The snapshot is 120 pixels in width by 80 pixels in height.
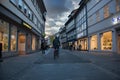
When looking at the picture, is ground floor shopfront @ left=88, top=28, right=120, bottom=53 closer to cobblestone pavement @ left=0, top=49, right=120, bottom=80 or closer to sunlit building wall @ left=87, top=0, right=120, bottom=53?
sunlit building wall @ left=87, top=0, right=120, bottom=53

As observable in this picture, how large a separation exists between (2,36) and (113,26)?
49.5 feet

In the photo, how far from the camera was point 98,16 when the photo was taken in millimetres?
37406

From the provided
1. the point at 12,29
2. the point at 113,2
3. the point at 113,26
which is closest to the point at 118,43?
the point at 113,26

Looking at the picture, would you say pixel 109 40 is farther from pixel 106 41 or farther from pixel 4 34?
pixel 4 34

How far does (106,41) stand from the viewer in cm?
3278

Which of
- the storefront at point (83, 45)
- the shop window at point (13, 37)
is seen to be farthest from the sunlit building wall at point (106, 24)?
the shop window at point (13, 37)

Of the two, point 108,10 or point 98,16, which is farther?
point 98,16

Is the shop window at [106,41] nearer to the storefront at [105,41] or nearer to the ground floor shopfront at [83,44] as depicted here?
the storefront at [105,41]

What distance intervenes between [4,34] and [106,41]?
17.5m

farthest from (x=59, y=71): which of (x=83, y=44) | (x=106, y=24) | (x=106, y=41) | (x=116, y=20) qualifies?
(x=83, y=44)

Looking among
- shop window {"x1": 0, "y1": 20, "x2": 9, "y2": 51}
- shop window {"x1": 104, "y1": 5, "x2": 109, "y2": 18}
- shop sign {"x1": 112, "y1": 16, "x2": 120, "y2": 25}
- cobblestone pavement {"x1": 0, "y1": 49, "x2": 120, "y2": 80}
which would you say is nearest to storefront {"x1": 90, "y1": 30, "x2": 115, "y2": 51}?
shop sign {"x1": 112, "y1": 16, "x2": 120, "y2": 25}

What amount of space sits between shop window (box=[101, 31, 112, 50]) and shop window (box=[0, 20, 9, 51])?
50.5ft

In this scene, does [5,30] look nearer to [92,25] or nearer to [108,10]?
[108,10]

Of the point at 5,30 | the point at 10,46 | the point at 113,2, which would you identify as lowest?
the point at 10,46
